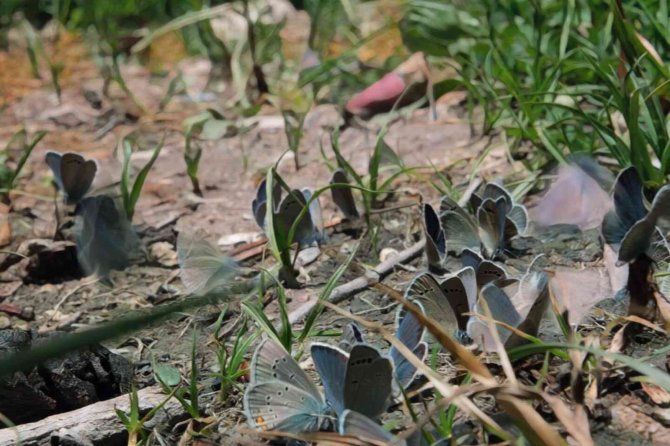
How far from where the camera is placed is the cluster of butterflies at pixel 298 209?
2557mm

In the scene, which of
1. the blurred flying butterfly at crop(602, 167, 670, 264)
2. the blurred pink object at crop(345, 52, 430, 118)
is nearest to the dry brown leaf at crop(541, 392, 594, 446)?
the blurred flying butterfly at crop(602, 167, 670, 264)

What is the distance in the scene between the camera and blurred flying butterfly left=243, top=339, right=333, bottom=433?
68.4 inches

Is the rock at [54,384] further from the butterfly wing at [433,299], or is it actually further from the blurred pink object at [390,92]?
the blurred pink object at [390,92]

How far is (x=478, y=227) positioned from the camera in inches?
101

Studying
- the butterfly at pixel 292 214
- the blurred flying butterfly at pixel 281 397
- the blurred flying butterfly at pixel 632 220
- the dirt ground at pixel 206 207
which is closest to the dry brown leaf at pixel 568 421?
the dirt ground at pixel 206 207

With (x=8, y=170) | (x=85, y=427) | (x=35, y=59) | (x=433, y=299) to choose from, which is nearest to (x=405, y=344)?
(x=433, y=299)

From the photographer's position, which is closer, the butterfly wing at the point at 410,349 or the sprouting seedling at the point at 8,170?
the butterfly wing at the point at 410,349

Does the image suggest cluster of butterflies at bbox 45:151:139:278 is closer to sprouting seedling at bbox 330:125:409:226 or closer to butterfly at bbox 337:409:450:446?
sprouting seedling at bbox 330:125:409:226

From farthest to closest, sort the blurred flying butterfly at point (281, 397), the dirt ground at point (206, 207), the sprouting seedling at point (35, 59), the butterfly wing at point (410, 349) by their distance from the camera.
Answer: the sprouting seedling at point (35, 59)
the dirt ground at point (206, 207)
the butterfly wing at point (410, 349)
the blurred flying butterfly at point (281, 397)

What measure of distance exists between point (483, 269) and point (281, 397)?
0.61 metres

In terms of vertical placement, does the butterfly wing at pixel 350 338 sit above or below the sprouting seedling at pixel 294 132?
below

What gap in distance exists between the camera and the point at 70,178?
2.91 meters

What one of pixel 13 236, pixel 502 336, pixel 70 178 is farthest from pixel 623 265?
pixel 13 236

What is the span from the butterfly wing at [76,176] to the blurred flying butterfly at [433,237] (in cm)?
104
